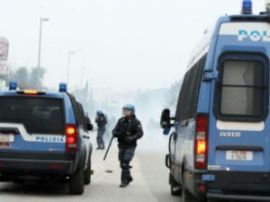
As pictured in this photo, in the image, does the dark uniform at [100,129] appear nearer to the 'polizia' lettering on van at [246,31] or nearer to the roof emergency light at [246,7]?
the roof emergency light at [246,7]

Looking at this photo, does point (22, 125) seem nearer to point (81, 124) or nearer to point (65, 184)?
point (81, 124)

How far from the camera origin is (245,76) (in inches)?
367

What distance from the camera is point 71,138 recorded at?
13.2 meters

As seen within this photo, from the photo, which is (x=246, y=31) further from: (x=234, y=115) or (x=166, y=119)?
(x=166, y=119)

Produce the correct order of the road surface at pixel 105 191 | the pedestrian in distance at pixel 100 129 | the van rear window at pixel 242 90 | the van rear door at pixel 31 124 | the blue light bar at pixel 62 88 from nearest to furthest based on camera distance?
the van rear window at pixel 242 90
the van rear door at pixel 31 124
the road surface at pixel 105 191
the blue light bar at pixel 62 88
the pedestrian in distance at pixel 100 129

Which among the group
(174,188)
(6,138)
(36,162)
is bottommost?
(174,188)

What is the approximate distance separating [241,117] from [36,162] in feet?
16.3

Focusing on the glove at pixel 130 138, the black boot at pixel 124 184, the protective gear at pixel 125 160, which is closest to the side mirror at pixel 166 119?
the glove at pixel 130 138

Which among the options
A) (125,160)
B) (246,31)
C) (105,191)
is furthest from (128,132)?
(246,31)

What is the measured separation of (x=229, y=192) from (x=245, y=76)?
1.44m

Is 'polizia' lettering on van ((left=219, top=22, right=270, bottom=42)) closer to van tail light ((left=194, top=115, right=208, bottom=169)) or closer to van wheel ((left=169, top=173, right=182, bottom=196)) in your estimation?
van tail light ((left=194, top=115, right=208, bottom=169))

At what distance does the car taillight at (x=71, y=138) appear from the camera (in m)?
13.2

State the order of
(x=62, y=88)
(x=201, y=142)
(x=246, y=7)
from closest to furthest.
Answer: (x=201, y=142) → (x=246, y=7) → (x=62, y=88)

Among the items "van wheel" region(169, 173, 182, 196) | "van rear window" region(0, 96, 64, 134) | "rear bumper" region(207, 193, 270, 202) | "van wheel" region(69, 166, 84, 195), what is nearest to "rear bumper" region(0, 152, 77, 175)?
"van rear window" region(0, 96, 64, 134)
